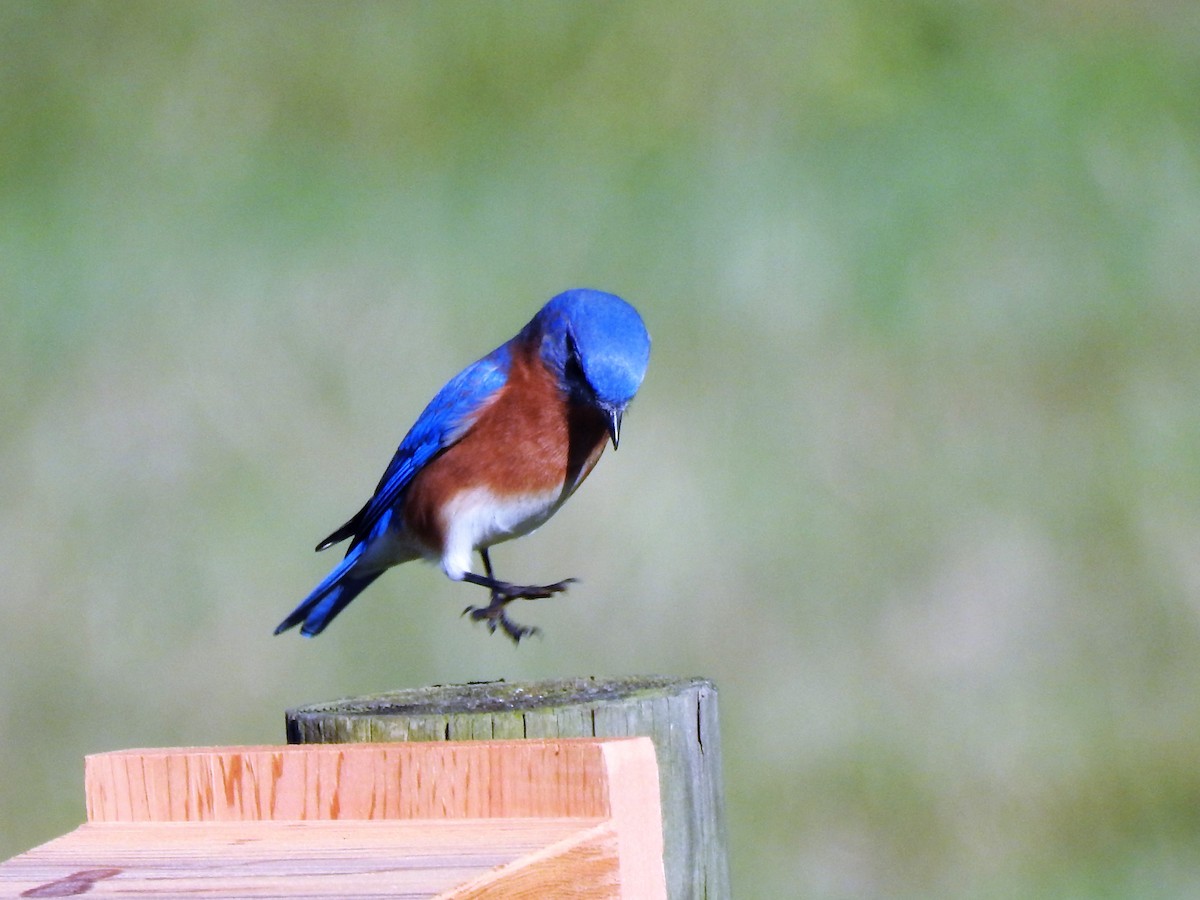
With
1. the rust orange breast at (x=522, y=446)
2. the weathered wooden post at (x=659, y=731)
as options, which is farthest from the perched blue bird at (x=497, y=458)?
the weathered wooden post at (x=659, y=731)

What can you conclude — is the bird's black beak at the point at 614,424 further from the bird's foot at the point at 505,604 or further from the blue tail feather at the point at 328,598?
the blue tail feather at the point at 328,598

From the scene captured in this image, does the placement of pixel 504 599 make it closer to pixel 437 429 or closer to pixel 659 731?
pixel 437 429

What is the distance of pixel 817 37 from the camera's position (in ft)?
26.5

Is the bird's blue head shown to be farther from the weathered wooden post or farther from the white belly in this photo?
the weathered wooden post

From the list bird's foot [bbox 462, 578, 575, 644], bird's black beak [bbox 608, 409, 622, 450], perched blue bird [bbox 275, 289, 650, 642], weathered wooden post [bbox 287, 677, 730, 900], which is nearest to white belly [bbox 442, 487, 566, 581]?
perched blue bird [bbox 275, 289, 650, 642]

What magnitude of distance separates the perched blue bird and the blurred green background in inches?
58.9

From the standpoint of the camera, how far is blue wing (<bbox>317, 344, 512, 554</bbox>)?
178 inches

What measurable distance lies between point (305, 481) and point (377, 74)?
2.60m

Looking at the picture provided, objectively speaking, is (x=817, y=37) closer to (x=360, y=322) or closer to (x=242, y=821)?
(x=360, y=322)

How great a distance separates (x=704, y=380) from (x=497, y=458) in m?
2.58

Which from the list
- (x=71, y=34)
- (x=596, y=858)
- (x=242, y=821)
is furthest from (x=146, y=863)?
(x=71, y=34)

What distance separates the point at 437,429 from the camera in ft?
15.1

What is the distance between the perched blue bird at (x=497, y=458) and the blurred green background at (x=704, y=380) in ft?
4.91

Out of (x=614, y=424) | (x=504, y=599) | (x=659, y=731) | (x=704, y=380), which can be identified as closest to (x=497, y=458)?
(x=504, y=599)
